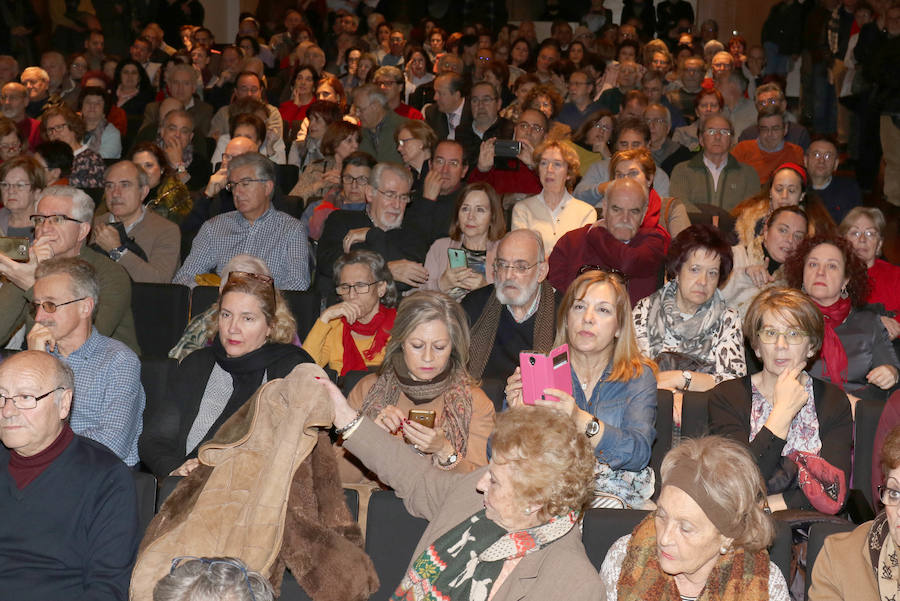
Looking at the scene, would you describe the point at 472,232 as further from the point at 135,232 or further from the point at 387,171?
the point at 135,232

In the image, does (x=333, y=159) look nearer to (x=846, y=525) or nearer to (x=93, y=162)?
(x=93, y=162)

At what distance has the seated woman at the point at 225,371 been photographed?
3523 millimetres

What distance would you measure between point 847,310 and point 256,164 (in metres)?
2.93

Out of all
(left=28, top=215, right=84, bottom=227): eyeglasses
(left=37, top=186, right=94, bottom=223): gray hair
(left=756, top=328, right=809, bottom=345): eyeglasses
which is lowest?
(left=756, top=328, right=809, bottom=345): eyeglasses

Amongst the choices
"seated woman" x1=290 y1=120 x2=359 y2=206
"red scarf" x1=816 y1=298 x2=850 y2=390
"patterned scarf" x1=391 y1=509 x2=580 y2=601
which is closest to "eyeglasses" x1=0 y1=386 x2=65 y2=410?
"patterned scarf" x1=391 y1=509 x2=580 y2=601

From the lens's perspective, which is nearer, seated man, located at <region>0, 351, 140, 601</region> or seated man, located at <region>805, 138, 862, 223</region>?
seated man, located at <region>0, 351, 140, 601</region>

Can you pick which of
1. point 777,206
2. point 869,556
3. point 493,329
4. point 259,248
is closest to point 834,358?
point 493,329

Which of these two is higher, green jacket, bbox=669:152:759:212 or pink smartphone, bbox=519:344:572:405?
green jacket, bbox=669:152:759:212

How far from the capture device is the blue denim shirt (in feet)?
10.2

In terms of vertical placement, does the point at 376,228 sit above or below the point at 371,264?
above

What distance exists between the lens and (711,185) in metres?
Result: 6.71

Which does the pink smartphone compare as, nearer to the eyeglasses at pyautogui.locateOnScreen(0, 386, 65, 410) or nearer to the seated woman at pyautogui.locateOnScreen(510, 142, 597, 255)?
the eyeglasses at pyautogui.locateOnScreen(0, 386, 65, 410)

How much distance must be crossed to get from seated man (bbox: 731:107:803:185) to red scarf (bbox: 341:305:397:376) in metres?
3.71

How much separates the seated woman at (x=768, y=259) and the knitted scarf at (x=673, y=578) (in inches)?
94.0
